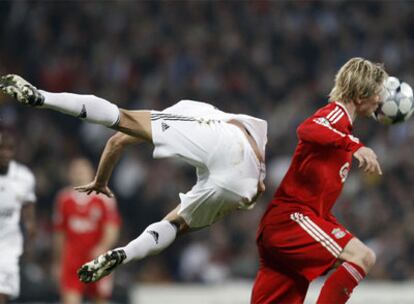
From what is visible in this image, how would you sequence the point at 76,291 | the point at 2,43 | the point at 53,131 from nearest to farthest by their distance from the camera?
the point at 76,291 < the point at 53,131 < the point at 2,43

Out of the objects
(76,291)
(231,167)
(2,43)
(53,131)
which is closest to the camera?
(231,167)

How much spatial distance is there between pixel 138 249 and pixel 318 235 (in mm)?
1197

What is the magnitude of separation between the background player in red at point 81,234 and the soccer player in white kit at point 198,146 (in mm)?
4556

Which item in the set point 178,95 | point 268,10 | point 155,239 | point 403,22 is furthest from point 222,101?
point 155,239

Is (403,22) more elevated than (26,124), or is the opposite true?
(403,22)

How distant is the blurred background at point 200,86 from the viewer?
513 inches

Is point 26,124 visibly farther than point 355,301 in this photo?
Yes

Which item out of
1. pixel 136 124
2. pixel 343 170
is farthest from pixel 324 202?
pixel 136 124

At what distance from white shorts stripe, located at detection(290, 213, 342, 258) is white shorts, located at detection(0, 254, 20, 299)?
2.64m

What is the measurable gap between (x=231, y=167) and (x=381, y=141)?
792 centimetres

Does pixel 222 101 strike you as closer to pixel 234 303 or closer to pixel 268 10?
pixel 268 10

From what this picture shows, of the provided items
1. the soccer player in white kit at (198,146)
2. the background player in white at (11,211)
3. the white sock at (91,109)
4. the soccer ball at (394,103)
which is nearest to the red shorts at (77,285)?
the background player in white at (11,211)

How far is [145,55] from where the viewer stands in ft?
49.6

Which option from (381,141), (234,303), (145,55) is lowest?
(234,303)
